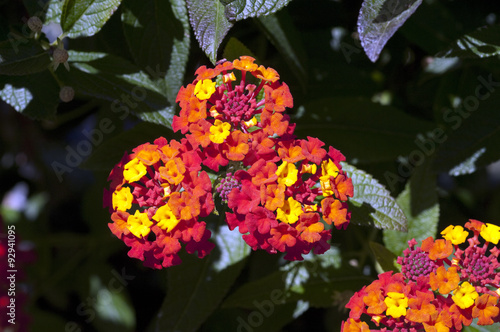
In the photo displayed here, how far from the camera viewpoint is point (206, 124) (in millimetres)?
1095

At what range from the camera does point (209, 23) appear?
117 centimetres

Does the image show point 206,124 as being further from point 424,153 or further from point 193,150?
point 424,153

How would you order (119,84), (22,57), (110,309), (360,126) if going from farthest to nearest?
(110,309), (360,126), (119,84), (22,57)

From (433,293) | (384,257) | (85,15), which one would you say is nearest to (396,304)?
(433,293)

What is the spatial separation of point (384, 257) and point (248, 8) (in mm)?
681

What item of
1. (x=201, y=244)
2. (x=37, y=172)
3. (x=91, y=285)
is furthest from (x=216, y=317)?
(x=37, y=172)

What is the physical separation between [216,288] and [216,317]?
1.44 ft

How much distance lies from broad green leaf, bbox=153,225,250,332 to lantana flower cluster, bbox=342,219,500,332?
0.41m

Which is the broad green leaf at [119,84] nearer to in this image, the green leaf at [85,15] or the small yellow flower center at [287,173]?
the green leaf at [85,15]

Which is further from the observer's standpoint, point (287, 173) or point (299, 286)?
point (299, 286)

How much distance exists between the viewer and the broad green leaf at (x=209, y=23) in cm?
113

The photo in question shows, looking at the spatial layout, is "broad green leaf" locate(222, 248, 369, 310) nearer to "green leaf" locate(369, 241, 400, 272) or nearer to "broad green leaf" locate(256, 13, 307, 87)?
"green leaf" locate(369, 241, 400, 272)

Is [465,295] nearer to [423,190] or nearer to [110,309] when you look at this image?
[423,190]

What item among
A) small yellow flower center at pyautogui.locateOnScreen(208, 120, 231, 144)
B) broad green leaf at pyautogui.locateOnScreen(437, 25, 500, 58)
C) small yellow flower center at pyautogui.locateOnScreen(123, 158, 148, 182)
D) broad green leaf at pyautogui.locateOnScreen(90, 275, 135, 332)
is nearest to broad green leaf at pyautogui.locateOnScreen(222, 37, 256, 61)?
small yellow flower center at pyautogui.locateOnScreen(208, 120, 231, 144)
